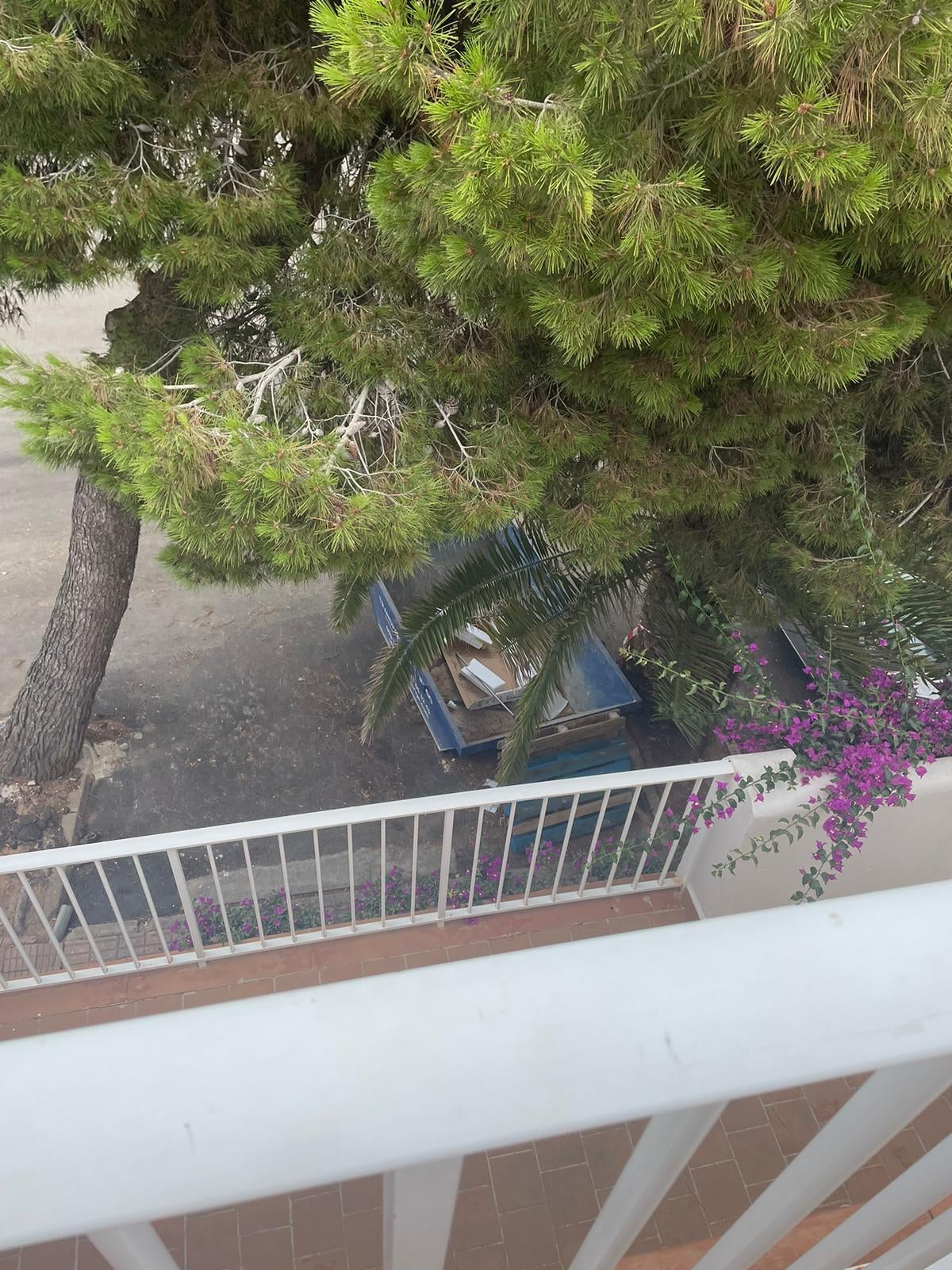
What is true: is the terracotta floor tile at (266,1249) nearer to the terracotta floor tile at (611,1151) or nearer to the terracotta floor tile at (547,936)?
the terracotta floor tile at (611,1151)

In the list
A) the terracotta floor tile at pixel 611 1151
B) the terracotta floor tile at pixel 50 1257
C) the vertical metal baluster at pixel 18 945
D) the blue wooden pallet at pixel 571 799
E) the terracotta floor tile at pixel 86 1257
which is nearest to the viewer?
the terracotta floor tile at pixel 611 1151

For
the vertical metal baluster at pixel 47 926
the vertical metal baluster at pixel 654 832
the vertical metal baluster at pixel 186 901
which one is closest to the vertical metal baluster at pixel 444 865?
the vertical metal baluster at pixel 654 832

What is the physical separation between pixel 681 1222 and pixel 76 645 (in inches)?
176

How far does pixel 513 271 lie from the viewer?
2.18 m

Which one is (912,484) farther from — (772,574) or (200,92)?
(200,92)

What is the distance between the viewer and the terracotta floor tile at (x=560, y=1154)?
2.51 metres

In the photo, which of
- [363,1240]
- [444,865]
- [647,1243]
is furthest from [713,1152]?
[444,865]

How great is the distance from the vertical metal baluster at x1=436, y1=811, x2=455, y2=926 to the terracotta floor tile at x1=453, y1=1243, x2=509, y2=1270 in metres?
1.16

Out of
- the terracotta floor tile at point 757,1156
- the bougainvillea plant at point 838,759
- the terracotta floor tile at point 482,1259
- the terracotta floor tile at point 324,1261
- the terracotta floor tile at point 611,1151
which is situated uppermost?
the terracotta floor tile at point 611,1151

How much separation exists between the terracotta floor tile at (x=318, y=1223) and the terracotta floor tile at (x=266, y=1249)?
0.03m

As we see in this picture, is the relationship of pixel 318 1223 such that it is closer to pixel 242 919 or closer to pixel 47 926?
pixel 47 926

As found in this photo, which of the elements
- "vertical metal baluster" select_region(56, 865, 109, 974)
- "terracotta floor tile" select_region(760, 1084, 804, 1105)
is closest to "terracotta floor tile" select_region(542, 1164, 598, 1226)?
"terracotta floor tile" select_region(760, 1084, 804, 1105)

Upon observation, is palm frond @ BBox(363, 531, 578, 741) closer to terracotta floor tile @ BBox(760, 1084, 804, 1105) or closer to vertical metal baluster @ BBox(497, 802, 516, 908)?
vertical metal baluster @ BBox(497, 802, 516, 908)

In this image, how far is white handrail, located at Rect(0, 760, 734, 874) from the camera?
8.32 ft
